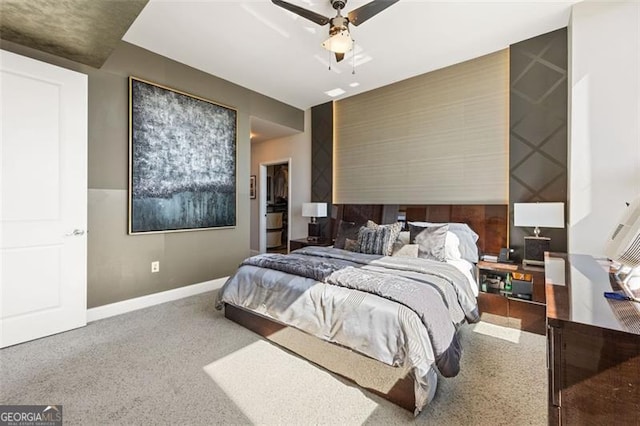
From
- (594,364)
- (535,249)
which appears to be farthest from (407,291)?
(535,249)

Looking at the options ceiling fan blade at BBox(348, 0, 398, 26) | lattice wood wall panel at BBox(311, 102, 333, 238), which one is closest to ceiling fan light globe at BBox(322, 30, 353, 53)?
ceiling fan blade at BBox(348, 0, 398, 26)

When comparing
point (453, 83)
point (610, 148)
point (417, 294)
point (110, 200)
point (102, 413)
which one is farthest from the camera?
point (453, 83)

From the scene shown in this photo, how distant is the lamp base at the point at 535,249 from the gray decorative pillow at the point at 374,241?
4.69 feet

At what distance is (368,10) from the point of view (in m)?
2.26

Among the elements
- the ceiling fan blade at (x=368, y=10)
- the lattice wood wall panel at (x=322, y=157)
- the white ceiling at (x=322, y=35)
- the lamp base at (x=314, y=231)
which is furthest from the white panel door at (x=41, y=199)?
the lattice wood wall panel at (x=322, y=157)

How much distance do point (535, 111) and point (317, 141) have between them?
3.17m

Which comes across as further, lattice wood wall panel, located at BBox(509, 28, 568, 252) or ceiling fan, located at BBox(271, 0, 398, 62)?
lattice wood wall panel, located at BBox(509, 28, 568, 252)

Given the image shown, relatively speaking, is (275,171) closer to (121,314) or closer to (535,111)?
(121,314)

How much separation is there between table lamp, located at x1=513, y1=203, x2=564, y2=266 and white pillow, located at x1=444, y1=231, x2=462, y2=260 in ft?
2.02

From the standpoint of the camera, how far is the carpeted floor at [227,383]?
5.28 ft

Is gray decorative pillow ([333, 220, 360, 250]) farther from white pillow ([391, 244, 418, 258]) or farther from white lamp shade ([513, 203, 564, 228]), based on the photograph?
white lamp shade ([513, 203, 564, 228])

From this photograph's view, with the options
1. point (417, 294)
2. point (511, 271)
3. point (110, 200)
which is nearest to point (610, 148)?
point (511, 271)

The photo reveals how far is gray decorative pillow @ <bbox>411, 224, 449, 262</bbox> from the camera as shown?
9.73 ft

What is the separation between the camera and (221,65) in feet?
12.1
